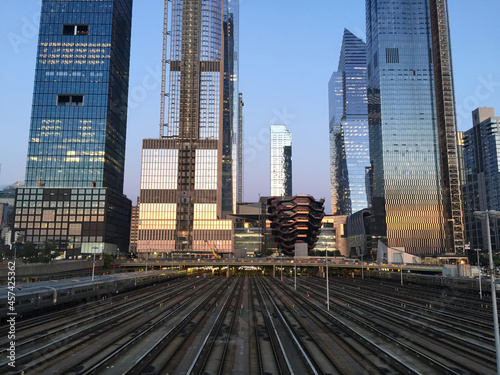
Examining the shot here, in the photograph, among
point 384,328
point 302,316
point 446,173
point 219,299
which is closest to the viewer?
point 384,328

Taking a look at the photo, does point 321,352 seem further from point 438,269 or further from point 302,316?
point 438,269

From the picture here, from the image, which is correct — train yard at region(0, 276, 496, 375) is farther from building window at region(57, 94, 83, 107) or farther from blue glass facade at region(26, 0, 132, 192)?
building window at region(57, 94, 83, 107)

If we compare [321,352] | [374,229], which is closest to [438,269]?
[374,229]

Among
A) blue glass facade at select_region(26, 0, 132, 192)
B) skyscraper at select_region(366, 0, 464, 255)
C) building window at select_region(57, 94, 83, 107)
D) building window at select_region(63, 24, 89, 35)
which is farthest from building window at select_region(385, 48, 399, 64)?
building window at select_region(57, 94, 83, 107)

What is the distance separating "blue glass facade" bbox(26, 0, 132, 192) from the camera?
180 metres

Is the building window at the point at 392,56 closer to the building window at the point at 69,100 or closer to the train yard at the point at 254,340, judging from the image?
the building window at the point at 69,100

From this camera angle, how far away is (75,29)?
193250mm

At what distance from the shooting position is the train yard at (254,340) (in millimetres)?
25141

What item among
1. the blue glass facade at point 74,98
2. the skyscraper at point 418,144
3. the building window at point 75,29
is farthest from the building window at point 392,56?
the building window at point 75,29

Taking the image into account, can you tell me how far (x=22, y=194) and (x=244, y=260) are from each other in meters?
110

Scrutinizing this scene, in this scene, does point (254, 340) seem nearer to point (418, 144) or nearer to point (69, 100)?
point (418, 144)

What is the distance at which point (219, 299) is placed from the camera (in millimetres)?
63250

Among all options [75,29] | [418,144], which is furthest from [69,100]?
[418,144]

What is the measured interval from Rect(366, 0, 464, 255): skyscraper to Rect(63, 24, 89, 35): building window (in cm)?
15320
